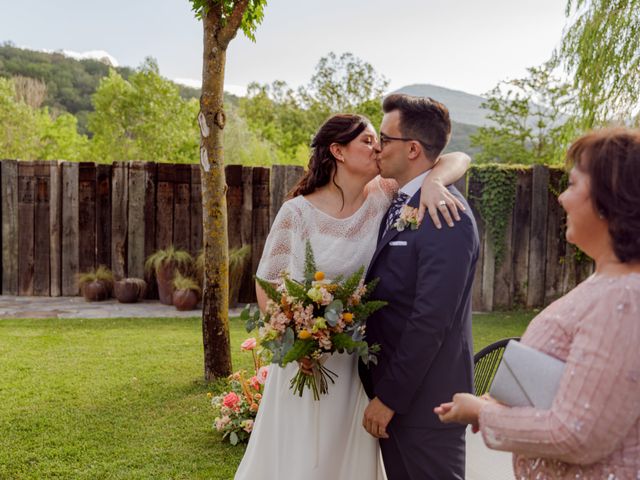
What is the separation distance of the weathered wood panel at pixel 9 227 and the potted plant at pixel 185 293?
2939 mm

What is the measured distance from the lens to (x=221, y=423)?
4605 mm

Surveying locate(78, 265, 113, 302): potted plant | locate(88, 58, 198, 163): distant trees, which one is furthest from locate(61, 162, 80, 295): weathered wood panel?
locate(88, 58, 198, 163): distant trees

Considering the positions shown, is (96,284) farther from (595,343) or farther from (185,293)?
(595,343)

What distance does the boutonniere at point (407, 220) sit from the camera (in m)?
2.56

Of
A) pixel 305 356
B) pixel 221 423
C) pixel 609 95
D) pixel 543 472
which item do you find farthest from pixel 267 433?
pixel 609 95

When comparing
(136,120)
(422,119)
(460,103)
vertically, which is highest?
(460,103)

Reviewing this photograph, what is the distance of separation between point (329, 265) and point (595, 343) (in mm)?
1470

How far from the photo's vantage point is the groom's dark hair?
2701 millimetres

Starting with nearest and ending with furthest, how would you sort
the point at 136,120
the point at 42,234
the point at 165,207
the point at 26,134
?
the point at 165,207 → the point at 42,234 → the point at 26,134 → the point at 136,120

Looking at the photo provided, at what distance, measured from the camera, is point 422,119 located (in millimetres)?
2699

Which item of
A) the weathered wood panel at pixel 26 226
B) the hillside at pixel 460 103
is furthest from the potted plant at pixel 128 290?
the hillside at pixel 460 103

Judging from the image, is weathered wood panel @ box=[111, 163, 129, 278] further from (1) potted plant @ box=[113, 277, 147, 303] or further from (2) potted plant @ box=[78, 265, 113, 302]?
(1) potted plant @ box=[113, 277, 147, 303]

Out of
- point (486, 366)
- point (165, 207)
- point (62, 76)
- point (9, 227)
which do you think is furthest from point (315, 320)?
point (62, 76)

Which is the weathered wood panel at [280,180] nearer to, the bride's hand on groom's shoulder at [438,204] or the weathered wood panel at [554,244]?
the weathered wood panel at [554,244]
